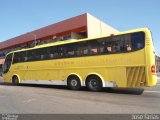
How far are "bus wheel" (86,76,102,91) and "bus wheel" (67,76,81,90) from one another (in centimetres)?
82

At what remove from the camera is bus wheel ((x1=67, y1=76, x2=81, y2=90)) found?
15218 mm

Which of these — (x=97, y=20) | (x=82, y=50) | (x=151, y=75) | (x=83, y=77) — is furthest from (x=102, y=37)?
(x=97, y=20)

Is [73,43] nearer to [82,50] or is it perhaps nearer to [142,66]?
[82,50]

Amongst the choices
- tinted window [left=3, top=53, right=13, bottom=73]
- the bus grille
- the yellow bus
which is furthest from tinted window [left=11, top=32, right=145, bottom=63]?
tinted window [left=3, top=53, right=13, bottom=73]

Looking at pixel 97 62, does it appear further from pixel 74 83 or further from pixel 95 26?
pixel 95 26

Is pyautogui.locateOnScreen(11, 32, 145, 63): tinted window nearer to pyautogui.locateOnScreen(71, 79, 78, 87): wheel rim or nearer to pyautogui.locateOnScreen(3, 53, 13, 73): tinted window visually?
pyautogui.locateOnScreen(71, 79, 78, 87): wheel rim

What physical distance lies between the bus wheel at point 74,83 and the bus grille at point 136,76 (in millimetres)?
3656

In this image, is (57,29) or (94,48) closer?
(94,48)

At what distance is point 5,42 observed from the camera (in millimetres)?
58969

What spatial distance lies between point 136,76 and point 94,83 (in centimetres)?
289

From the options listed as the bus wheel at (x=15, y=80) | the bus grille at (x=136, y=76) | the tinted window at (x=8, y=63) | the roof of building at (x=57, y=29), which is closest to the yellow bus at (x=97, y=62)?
the bus grille at (x=136, y=76)

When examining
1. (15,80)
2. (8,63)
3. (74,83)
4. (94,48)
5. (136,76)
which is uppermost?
(94,48)

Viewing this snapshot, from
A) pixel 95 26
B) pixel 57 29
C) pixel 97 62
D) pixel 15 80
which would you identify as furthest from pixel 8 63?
pixel 57 29

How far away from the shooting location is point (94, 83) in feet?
47.0
